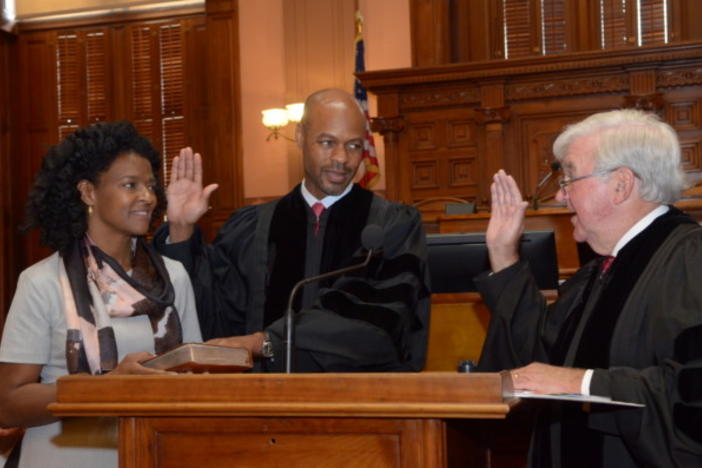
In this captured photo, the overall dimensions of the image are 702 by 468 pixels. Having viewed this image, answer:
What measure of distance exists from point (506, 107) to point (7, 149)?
6638 millimetres

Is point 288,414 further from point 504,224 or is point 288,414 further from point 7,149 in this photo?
point 7,149

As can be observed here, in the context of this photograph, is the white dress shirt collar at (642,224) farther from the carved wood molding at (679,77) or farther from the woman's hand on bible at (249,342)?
the carved wood molding at (679,77)

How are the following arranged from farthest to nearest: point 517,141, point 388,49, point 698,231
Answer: point 388,49, point 517,141, point 698,231

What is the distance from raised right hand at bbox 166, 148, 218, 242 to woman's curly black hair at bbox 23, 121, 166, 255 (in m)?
0.24

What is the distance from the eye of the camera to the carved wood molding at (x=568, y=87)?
9055 mm

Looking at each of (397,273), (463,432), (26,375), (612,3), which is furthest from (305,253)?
(612,3)

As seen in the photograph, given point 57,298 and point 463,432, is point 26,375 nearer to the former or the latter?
point 57,298

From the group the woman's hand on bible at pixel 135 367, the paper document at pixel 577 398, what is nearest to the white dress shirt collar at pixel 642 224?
the paper document at pixel 577 398

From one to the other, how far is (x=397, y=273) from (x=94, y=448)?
1.12 metres

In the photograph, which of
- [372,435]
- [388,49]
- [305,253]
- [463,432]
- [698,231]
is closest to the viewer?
[372,435]

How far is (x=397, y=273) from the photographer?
3.20 metres

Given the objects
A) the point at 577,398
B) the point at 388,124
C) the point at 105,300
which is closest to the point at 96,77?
the point at 388,124

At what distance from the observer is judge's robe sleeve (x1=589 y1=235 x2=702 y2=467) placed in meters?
2.17

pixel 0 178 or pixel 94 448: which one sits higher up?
pixel 0 178
